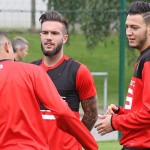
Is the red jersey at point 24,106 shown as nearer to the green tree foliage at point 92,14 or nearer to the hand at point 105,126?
the hand at point 105,126

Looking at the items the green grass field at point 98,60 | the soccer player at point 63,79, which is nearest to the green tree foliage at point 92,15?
the green grass field at point 98,60

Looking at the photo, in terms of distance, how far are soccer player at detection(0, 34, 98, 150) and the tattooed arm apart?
182 cm

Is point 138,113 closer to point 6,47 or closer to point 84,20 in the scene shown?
point 6,47

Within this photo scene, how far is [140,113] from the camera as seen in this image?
5.58m

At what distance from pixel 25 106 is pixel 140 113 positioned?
101 cm

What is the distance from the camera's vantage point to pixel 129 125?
5664 millimetres

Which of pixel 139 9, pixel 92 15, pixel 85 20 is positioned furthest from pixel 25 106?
pixel 85 20

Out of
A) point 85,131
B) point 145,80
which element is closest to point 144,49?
point 145,80

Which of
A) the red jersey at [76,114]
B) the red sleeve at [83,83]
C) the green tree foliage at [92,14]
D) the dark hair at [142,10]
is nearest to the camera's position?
the dark hair at [142,10]

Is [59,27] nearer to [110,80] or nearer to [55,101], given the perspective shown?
[55,101]

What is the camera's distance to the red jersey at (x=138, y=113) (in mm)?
5555

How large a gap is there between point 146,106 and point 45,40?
173 centimetres

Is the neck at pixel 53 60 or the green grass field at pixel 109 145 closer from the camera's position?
the neck at pixel 53 60

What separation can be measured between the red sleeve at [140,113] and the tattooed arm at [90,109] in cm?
121
